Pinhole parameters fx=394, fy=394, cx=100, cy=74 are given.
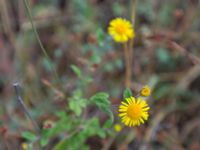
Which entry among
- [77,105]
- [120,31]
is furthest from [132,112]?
[120,31]

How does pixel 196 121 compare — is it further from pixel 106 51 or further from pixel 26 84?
pixel 26 84

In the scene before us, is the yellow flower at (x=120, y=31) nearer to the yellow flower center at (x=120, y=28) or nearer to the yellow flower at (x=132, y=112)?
the yellow flower center at (x=120, y=28)

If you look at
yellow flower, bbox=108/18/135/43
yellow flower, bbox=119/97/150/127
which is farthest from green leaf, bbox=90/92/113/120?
yellow flower, bbox=108/18/135/43

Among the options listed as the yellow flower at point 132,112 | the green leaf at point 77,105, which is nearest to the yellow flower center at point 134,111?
the yellow flower at point 132,112

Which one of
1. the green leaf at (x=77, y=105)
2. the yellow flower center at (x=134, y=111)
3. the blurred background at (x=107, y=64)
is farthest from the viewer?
the blurred background at (x=107, y=64)

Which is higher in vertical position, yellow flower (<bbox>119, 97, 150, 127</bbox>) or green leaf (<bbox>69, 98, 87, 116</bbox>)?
green leaf (<bbox>69, 98, 87, 116</bbox>)

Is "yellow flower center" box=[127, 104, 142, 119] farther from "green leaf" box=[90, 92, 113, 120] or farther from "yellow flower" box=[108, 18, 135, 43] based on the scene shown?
"yellow flower" box=[108, 18, 135, 43]

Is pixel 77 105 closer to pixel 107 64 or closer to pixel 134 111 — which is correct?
pixel 134 111

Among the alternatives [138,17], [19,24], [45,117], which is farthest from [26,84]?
[138,17]
